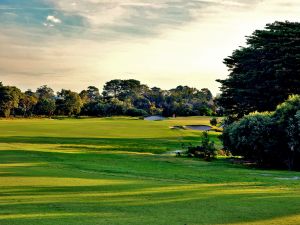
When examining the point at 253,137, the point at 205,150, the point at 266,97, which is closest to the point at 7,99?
the point at 266,97

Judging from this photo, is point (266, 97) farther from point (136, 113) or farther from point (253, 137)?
point (136, 113)

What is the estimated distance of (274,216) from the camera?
45.0 ft

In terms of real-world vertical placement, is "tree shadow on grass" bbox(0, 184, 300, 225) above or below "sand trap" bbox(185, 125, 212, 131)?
below

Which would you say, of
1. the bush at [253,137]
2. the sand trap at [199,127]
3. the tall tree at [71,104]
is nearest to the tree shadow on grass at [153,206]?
the bush at [253,137]

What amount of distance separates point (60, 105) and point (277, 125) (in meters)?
147

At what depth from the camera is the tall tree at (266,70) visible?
176ft

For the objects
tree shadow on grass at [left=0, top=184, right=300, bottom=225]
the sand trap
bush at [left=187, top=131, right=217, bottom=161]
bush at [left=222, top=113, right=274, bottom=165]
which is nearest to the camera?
tree shadow on grass at [left=0, top=184, right=300, bottom=225]

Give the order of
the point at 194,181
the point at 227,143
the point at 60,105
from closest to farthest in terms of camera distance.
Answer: the point at 194,181, the point at 227,143, the point at 60,105

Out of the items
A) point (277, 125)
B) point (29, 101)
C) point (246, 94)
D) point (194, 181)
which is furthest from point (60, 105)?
point (194, 181)

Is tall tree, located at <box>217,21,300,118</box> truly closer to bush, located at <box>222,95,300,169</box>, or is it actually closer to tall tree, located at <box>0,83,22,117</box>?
bush, located at <box>222,95,300,169</box>

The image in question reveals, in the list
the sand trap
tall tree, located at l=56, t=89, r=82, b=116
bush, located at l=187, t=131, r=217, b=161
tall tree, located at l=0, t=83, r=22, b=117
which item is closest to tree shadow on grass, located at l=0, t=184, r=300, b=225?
bush, located at l=187, t=131, r=217, b=161

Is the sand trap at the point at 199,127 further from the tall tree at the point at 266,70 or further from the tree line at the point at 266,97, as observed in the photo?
the tall tree at the point at 266,70

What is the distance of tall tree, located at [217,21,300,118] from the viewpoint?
53.7 meters

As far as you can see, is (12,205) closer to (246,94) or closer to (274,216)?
(274,216)
